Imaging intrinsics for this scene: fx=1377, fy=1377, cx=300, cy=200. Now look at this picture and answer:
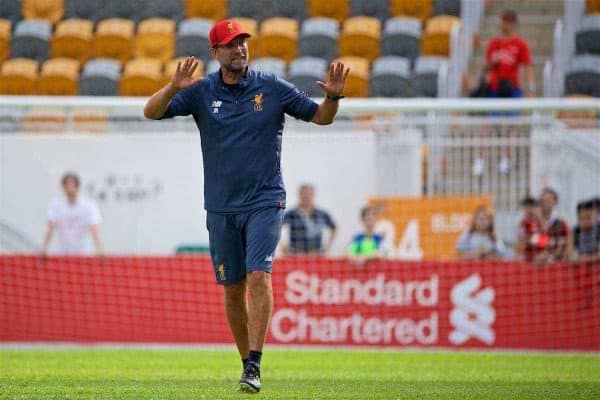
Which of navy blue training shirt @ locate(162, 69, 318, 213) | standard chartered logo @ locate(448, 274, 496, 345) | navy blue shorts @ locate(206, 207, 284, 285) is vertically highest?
navy blue training shirt @ locate(162, 69, 318, 213)

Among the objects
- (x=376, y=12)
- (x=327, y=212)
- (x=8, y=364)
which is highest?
(x=376, y=12)

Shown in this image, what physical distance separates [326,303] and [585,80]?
20.8 feet

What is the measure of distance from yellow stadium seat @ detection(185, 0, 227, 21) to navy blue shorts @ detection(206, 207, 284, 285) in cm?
1445

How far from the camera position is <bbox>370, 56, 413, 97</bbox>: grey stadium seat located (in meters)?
20.4

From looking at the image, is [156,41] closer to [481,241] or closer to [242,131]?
[481,241]

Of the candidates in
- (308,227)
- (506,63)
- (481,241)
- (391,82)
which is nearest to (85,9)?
(391,82)

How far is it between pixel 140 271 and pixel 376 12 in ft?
26.5

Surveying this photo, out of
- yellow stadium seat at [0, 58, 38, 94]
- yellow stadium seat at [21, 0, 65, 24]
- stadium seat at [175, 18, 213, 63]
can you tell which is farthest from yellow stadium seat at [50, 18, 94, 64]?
stadium seat at [175, 18, 213, 63]

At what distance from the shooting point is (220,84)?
9.18m

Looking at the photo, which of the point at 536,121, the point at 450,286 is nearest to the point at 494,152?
the point at 536,121

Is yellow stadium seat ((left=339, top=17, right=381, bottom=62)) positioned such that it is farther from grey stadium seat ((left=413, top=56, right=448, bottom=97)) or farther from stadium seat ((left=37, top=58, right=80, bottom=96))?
stadium seat ((left=37, top=58, right=80, bottom=96))

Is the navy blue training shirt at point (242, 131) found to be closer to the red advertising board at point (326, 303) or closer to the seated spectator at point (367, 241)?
the red advertising board at point (326, 303)

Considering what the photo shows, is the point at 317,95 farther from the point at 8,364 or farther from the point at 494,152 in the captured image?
the point at 8,364

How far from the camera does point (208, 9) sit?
76.4 feet
